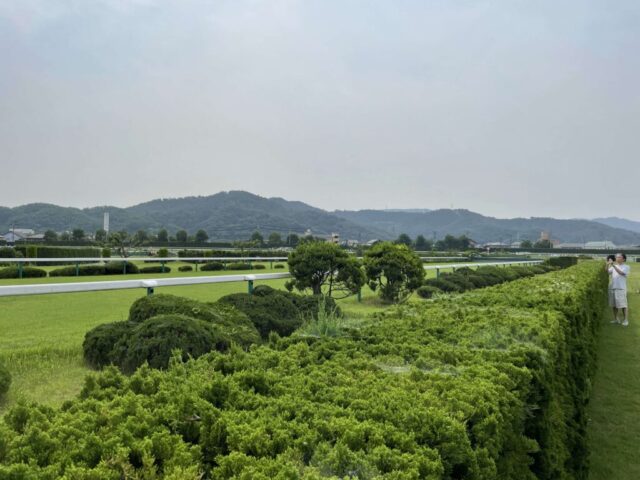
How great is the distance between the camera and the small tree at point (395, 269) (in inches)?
438

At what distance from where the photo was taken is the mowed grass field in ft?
12.6

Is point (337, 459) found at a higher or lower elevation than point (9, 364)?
higher

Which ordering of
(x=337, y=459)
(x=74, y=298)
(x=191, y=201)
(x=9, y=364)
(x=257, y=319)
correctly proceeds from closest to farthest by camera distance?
(x=337, y=459) < (x=9, y=364) < (x=257, y=319) < (x=74, y=298) < (x=191, y=201)

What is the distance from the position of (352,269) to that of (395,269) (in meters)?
1.71

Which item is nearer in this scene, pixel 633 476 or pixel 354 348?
pixel 354 348

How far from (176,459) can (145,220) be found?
172 m

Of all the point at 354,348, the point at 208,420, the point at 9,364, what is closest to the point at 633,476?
the point at 354,348

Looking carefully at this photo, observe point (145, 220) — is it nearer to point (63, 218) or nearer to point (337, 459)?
point (63, 218)

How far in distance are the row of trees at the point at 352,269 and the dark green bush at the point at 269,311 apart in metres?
2.77

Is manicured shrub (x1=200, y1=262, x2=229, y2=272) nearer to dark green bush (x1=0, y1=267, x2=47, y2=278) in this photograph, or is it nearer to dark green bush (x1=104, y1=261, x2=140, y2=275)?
dark green bush (x1=104, y1=261, x2=140, y2=275)

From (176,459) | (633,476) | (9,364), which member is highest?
(176,459)

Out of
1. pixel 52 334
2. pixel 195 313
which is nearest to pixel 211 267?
pixel 52 334

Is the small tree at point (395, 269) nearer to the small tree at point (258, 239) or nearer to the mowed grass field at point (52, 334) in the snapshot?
the mowed grass field at point (52, 334)

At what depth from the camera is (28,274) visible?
17.0m
